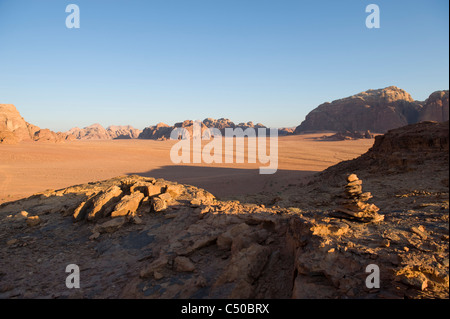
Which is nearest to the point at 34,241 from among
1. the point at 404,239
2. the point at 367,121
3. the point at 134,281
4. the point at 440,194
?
the point at 134,281

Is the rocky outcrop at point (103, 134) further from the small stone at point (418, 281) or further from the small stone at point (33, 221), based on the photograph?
the small stone at point (418, 281)

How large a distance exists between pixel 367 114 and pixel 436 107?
15.2 meters

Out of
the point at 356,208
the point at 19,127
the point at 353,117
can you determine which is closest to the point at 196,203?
the point at 356,208

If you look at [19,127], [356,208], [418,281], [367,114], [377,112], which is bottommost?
[418,281]

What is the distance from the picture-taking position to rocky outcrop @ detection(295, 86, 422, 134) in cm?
6041

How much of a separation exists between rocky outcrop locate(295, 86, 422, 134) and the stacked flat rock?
212 ft

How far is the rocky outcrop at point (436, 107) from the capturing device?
167ft

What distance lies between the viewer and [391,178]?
9.31 m

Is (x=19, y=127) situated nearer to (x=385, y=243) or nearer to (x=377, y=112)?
(x=385, y=243)

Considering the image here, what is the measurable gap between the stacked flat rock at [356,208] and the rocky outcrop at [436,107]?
62.5 m

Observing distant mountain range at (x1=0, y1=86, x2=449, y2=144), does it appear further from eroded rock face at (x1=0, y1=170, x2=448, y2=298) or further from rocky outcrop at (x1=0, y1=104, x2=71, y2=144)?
eroded rock face at (x1=0, y1=170, x2=448, y2=298)

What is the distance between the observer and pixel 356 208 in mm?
4289
